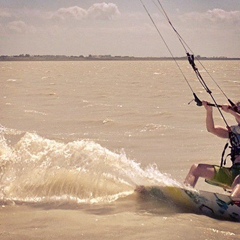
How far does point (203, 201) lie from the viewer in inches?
224

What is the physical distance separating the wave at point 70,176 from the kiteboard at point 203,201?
152 millimetres

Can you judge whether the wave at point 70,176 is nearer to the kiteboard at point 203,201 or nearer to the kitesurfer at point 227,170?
the kiteboard at point 203,201

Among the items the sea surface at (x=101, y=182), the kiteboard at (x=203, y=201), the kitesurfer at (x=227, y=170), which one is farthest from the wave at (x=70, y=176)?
the kitesurfer at (x=227, y=170)

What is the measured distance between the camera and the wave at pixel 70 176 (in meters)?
6.13

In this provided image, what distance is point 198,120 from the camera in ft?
44.3

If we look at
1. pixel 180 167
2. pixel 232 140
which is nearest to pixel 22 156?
pixel 180 167

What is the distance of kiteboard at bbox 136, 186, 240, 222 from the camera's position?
5504 millimetres

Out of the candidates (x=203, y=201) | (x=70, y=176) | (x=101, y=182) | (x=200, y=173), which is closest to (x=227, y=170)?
(x=200, y=173)

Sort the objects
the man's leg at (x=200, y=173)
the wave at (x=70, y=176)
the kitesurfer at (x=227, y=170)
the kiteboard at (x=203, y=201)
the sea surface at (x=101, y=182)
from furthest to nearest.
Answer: the wave at (x=70, y=176) < the man's leg at (x=200, y=173) < the kitesurfer at (x=227, y=170) < the kiteboard at (x=203, y=201) < the sea surface at (x=101, y=182)

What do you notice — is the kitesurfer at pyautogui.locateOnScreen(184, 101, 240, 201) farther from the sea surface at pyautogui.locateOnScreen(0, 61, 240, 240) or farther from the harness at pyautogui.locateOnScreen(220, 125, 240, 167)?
the sea surface at pyautogui.locateOnScreen(0, 61, 240, 240)

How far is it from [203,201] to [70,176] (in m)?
1.82

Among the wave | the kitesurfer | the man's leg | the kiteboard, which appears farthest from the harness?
the wave

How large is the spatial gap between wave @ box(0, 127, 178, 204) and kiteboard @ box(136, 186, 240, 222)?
0.15m

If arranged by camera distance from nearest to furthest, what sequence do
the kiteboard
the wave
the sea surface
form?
1. the sea surface
2. the kiteboard
3. the wave
